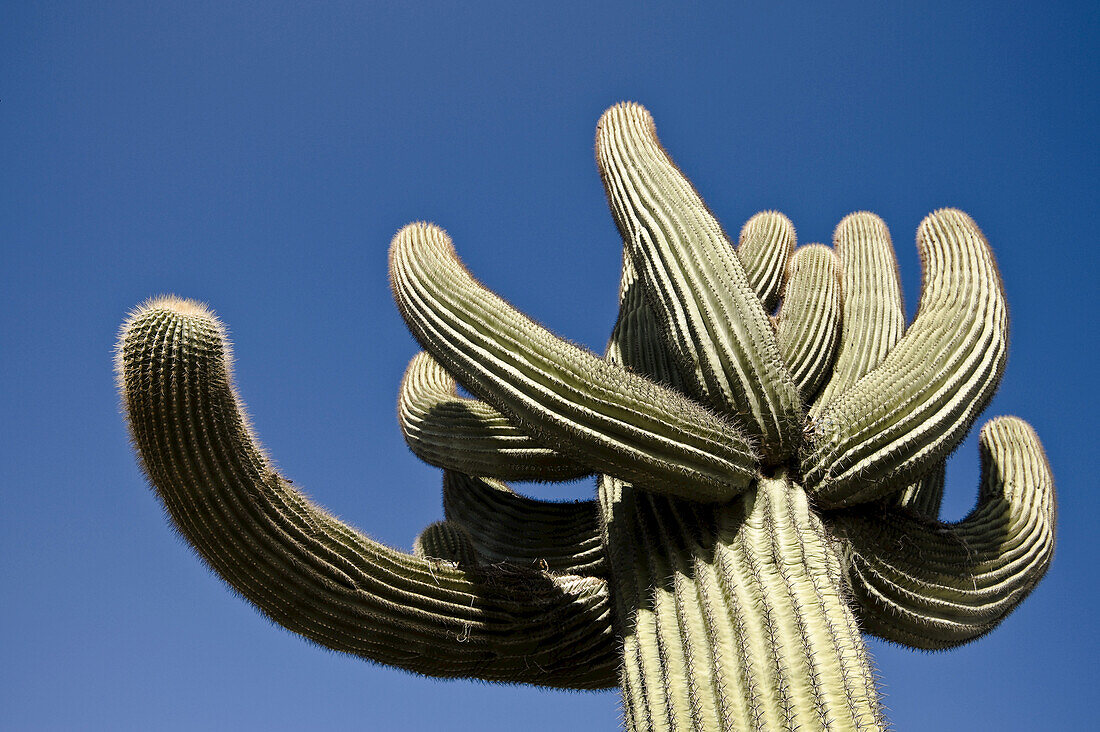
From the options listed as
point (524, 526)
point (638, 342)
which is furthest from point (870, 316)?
point (524, 526)

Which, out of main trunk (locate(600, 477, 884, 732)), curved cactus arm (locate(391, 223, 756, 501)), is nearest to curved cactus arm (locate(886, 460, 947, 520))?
main trunk (locate(600, 477, 884, 732))

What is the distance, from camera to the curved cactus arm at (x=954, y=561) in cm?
416

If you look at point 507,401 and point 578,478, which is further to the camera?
point 578,478

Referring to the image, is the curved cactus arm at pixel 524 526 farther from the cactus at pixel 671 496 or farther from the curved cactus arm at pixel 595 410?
the curved cactus arm at pixel 595 410

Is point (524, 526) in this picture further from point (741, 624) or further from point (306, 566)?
point (741, 624)

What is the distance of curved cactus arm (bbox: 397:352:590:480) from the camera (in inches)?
199

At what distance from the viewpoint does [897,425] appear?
3.93 m

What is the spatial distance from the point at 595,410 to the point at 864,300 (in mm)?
2363

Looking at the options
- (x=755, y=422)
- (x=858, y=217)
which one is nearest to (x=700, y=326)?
(x=755, y=422)

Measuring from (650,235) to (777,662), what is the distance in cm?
211

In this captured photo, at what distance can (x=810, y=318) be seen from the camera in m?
5.15

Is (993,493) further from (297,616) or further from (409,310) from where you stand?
(297,616)

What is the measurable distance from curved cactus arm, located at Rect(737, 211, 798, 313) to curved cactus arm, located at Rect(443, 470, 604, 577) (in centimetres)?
169

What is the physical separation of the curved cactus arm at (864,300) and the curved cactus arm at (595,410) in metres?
0.97
